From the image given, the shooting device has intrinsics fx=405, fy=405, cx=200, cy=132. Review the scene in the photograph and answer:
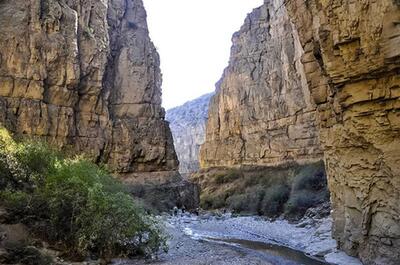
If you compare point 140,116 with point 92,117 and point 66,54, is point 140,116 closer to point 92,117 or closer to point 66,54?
point 92,117

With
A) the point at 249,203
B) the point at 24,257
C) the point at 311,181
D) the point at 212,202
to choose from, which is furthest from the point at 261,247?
the point at 212,202

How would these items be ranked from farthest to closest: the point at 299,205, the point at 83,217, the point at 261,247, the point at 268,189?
the point at 268,189 → the point at 299,205 → the point at 261,247 → the point at 83,217

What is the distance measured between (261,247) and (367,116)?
29.0 ft

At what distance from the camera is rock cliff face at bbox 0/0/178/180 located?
32.9 m

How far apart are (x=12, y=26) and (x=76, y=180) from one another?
2487 cm

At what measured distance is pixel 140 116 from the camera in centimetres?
4334

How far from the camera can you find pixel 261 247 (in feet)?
60.6

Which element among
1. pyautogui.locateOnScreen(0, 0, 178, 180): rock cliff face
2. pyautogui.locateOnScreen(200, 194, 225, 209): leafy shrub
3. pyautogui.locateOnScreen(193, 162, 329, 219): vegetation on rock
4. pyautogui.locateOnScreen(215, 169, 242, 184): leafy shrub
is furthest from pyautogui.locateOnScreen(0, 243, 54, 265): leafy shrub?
pyautogui.locateOnScreen(215, 169, 242, 184): leafy shrub

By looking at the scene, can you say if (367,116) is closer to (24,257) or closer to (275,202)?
(24,257)

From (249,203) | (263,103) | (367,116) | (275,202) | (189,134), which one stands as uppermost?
(263,103)

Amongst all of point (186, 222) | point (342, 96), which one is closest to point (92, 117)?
point (186, 222)

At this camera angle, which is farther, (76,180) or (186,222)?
(186,222)

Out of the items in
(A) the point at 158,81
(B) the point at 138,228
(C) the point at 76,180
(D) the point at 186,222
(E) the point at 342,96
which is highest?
(A) the point at 158,81

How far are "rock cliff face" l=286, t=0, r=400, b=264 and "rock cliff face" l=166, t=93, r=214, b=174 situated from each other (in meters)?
90.3
